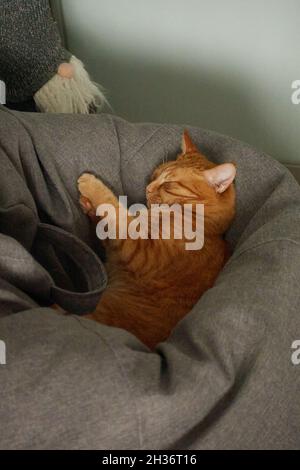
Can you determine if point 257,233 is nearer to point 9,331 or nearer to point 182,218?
point 182,218

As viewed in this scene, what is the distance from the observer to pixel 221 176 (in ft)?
3.64

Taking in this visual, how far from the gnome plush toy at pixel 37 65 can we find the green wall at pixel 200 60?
1.29 feet

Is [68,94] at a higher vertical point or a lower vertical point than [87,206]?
higher

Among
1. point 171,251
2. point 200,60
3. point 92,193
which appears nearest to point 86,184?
point 92,193

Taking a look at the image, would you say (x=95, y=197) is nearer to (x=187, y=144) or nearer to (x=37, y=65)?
(x=187, y=144)

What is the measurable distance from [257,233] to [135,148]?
428mm

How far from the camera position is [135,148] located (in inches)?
48.5

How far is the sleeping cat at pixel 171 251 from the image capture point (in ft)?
3.44

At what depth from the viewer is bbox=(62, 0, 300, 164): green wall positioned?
59.9 inches

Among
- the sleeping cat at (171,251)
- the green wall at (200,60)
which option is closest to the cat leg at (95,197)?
the sleeping cat at (171,251)

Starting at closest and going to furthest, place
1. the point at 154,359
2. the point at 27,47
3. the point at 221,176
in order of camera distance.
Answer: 1. the point at 154,359
2. the point at 221,176
3. the point at 27,47

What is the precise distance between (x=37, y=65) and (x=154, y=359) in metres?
0.94
